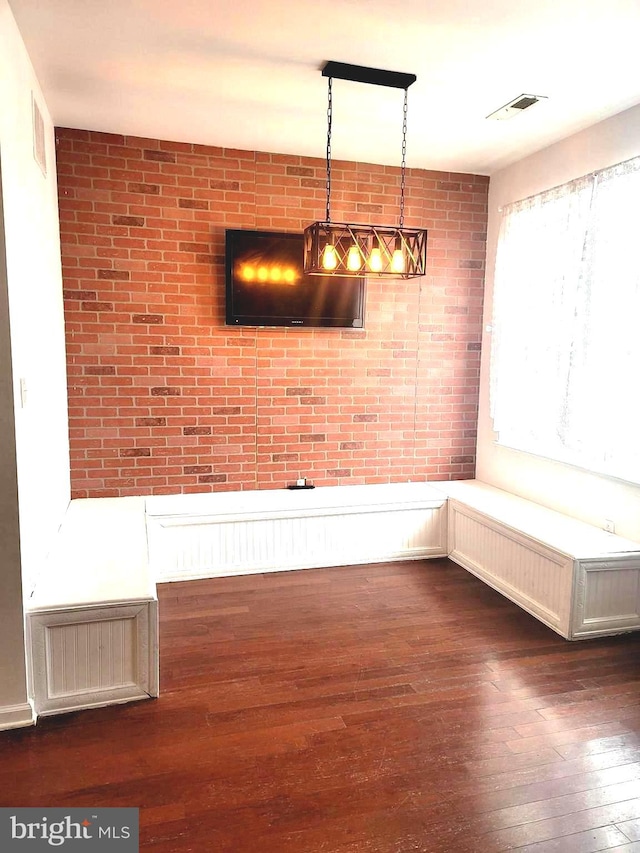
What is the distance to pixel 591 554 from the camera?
10.5 feet

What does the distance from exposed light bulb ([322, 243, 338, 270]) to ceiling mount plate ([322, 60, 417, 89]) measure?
2.62 feet

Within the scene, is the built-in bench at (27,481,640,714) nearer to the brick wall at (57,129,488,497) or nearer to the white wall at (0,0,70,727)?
the white wall at (0,0,70,727)

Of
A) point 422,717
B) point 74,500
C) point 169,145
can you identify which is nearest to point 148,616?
point 422,717

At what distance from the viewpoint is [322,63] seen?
9.23ft

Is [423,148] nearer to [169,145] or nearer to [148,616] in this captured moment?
[169,145]

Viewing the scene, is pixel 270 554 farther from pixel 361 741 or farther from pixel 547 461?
pixel 547 461

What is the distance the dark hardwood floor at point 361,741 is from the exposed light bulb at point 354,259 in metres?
1.99

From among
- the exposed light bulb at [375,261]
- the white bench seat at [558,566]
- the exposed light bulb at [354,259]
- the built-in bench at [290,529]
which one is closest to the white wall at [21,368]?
the built-in bench at [290,529]

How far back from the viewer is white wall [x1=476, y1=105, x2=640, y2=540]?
133 inches

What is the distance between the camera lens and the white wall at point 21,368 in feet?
7.61

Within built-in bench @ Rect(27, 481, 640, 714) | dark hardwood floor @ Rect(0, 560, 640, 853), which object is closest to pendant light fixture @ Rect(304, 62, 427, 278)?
built-in bench @ Rect(27, 481, 640, 714)

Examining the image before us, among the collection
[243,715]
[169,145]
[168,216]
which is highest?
Result: [169,145]

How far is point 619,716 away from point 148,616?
2.10 metres

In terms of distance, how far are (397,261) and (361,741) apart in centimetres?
224
